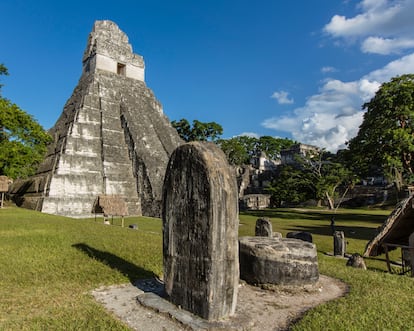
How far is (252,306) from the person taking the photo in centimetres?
426

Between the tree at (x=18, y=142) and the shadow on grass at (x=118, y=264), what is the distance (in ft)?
50.5

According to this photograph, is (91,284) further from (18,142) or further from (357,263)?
(18,142)

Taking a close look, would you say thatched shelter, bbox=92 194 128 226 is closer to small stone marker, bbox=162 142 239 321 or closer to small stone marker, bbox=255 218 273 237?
small stone marker, bbox=255 218 273 237

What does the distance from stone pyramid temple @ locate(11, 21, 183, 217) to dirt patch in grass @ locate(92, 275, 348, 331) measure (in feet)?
51.1

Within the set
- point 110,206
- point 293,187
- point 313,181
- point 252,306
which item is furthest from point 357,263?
point 293,187

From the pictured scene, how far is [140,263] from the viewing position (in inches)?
256

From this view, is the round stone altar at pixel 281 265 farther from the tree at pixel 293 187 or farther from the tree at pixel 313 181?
the tree at pixel 293 187

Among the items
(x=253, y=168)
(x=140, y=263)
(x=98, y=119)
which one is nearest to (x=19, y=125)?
(x=98, y=119)

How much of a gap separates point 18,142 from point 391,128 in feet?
76.7

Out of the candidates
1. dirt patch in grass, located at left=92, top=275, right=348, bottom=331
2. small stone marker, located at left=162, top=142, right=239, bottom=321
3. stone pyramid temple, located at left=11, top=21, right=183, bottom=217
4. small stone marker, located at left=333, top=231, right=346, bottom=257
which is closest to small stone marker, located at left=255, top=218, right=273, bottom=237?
small stone marker, located at left=333, top=231, right=346, bottom=257

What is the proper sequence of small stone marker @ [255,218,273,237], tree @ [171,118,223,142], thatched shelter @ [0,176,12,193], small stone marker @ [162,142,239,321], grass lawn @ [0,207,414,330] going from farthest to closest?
tree @ [171,118,223,142] → thatched shelter @ [0,176,12,193] → small stone marker @ [255,218,273,237] → small stone marker @ [162,142,239,321] → grass lawn @ [0,207,414,330]

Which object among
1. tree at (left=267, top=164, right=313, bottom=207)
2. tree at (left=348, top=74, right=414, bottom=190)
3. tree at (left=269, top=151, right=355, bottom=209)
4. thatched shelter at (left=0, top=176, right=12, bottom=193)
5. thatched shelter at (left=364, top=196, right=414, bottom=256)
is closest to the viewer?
thatched shelter at (left=364, top=196, right=414, bottom=256)

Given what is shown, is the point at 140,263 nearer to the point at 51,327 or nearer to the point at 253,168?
the point at 51,327

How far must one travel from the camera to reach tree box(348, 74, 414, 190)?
17.3m
